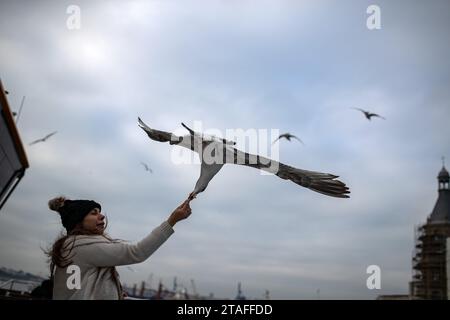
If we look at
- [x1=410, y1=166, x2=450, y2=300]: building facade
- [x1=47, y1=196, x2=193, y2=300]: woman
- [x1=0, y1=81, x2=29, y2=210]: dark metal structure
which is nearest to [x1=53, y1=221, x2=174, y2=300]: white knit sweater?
[x1=47, y1=196, x2=193, y2=300]: woman

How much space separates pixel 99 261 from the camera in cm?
321

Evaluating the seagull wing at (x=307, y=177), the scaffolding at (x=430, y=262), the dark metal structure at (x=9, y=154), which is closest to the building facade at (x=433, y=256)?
the scaffolding at (x=430, y=262)

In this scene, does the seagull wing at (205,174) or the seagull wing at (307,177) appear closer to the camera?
the seagull wing at (205,174)

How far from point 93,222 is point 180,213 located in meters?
0.82

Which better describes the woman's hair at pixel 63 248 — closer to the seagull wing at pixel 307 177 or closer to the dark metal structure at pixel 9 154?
the seagull wing at pixel 307 177

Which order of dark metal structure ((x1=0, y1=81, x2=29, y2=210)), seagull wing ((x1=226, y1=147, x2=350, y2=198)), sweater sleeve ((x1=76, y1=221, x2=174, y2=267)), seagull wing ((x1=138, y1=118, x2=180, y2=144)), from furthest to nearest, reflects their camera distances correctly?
dark metal structure ((x1=0, y1=81, x2=29, y2=210)) → seagull wing ((x1=138, y1=118, x2=180, y2=144)) → seagull wing ((x1=226, y1=147, x2=350, y2=198)) → sweater sleeve ((x1=76, y1=221, x2=174, y2=267))

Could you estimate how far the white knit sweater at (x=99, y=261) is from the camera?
10.4 ft

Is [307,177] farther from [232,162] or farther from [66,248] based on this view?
[66,248]

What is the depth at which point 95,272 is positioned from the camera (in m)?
3.26

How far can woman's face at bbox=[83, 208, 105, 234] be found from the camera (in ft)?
11.6

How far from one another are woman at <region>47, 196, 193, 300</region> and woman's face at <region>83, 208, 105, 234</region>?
0.12 m

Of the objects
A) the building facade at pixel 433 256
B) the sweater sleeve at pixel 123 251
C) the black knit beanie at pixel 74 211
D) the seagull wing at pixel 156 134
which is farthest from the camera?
the building facade at pixel 433 256

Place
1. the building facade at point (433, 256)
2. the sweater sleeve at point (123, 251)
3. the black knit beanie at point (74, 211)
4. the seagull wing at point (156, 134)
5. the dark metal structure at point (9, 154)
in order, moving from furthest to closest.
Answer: the building facade at point (433, 256), the dark metal structure at point (9, 154), the seagull wing at point (156, 134), the black knit beanie at point (74, 211), the sweater sleeve at point (123, 251)

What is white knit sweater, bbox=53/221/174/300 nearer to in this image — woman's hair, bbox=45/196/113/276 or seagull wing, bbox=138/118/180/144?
woman's hair, bbox=45/196/113/276
